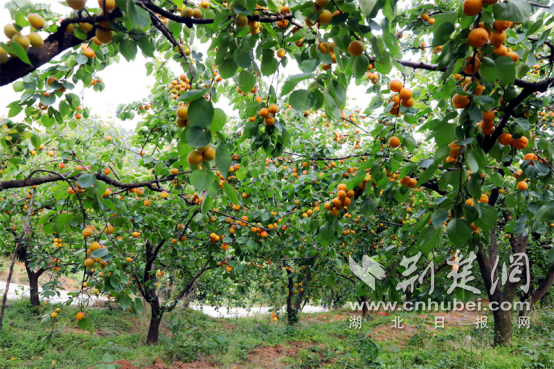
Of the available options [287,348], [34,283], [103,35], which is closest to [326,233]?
[103,35]

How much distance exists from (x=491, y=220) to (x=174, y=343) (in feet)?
22.0

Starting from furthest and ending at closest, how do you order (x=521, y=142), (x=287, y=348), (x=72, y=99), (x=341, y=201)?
(x=287, y=348)
(x=341, y=201)
(x=72, y=99)
(x=521, y=142)

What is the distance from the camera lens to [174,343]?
604 cm

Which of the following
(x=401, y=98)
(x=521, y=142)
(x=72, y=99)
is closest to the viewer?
(x=521, y=142)

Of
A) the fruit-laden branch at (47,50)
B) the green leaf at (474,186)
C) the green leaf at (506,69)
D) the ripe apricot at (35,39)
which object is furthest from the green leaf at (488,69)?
the ripe apricot at (35,39)

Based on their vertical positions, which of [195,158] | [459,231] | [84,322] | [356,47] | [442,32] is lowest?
[84,322]

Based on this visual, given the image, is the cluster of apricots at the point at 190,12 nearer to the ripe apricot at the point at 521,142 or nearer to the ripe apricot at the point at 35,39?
the ripe apricot at the point at 35,39

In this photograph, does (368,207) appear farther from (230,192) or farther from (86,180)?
(86,180)

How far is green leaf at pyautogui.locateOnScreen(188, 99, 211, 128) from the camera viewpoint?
79 cm

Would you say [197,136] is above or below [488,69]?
below

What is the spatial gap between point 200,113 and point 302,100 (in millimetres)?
409

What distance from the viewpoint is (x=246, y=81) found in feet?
3.84

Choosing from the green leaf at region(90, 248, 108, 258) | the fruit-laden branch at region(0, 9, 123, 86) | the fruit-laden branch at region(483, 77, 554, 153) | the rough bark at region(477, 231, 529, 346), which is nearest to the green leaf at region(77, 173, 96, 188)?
the green leaf at region(90, 248, 108, 258)

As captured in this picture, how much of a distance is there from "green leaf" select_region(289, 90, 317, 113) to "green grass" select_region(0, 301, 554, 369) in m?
4.71
